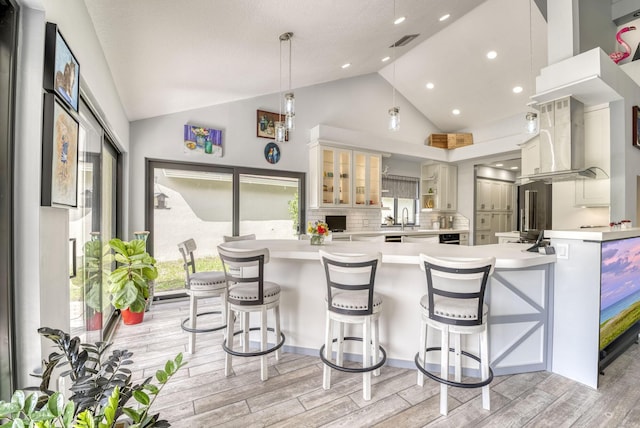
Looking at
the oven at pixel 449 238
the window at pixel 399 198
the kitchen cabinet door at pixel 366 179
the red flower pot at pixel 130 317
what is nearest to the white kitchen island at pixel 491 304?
the red flower pot at pixel 130 317

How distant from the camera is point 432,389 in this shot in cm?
216

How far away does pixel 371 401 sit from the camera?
2.01 m

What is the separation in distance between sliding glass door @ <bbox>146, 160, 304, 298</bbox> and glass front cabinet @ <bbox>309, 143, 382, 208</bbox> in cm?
45

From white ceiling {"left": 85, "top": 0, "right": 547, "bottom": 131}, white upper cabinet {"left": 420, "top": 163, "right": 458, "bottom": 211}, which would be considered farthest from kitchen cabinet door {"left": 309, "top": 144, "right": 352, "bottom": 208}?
white upper cabinet {"left": 420, "top": 163, "right": 458, "bottom": 211}

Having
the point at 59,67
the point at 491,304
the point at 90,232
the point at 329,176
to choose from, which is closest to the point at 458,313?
the point at 491,304

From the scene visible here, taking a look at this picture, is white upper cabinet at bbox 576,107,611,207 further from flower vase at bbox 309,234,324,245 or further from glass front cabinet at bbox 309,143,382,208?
flower vase at bbox 309,234,324,245

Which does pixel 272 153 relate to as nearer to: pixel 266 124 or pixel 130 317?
pixel 266 124

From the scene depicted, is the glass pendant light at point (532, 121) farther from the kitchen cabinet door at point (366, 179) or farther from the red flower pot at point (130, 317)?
the red flower pot at point (130, 317)

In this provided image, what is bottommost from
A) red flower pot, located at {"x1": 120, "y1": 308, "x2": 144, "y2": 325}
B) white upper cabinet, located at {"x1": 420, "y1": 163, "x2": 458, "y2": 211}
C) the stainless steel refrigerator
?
red flower pot, located at {"x1": 120, "y1": 308, "x2": 144, "y2": 325}

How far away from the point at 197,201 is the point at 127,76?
81.2 inches

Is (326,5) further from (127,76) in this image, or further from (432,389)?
(432,389)

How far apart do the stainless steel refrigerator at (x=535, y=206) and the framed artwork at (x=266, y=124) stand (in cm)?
408

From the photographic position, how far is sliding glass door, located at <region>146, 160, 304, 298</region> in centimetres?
419

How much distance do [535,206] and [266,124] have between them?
454 cm
